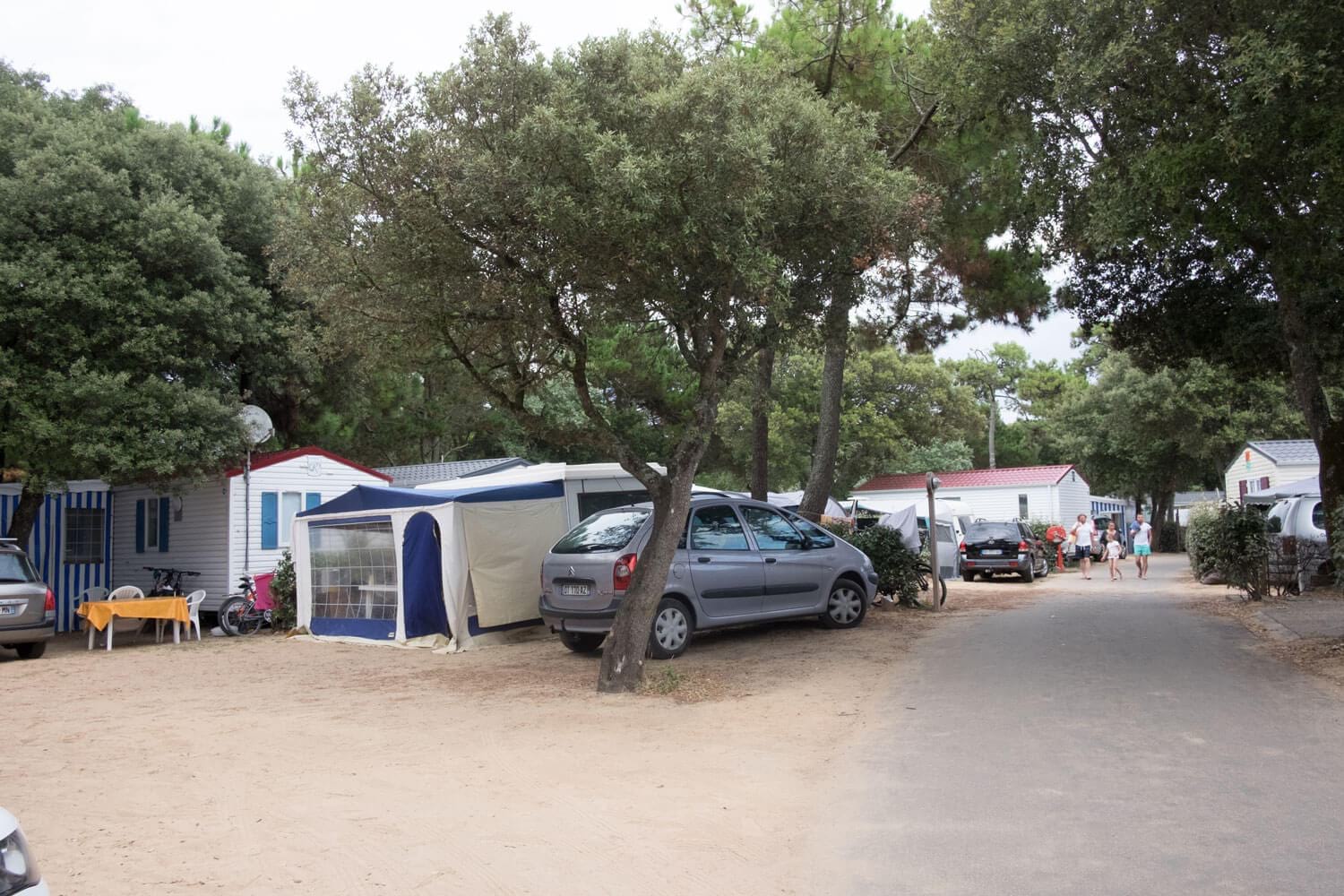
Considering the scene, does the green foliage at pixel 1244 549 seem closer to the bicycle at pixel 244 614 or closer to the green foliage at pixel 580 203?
the green foliage at pixel 580 203

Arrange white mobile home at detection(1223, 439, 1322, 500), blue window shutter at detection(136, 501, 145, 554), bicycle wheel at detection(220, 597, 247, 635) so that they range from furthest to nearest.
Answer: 1. white mobile home at detection(1223, 439, 1322, 500)
2. blue window shutter at detection(136, 501, 145, 554)
3. bicycle wheel at detection(220, 597, 247, 635)

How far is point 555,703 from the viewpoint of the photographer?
854cm

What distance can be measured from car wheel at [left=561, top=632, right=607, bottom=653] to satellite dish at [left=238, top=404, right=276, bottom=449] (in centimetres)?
710

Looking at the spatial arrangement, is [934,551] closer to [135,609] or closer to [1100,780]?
[1100,780]

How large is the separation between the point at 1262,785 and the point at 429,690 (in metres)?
6.77

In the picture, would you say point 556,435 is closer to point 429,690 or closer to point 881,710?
point 429,690

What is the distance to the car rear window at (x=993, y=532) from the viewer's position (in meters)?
23.9

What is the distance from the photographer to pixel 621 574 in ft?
34.1

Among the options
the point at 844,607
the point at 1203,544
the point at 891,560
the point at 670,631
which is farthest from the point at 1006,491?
the point at 670,631

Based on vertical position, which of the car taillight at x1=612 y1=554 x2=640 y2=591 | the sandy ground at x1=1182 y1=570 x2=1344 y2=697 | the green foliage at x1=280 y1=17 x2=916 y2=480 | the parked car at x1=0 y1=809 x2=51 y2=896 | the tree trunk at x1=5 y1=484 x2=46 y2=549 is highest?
the green foliage at x1=280 y1=17 x2=916 y2=480

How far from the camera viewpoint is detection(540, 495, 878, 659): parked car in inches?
413

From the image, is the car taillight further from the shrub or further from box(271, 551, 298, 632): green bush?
box(271, 551, 298, 632): green bush

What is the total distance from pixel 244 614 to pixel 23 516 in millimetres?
3675

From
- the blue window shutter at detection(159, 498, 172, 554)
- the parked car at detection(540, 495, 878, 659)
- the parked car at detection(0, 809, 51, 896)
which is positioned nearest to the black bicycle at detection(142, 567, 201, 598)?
the blue window shutter at detection(159, 498, 172, 554)
